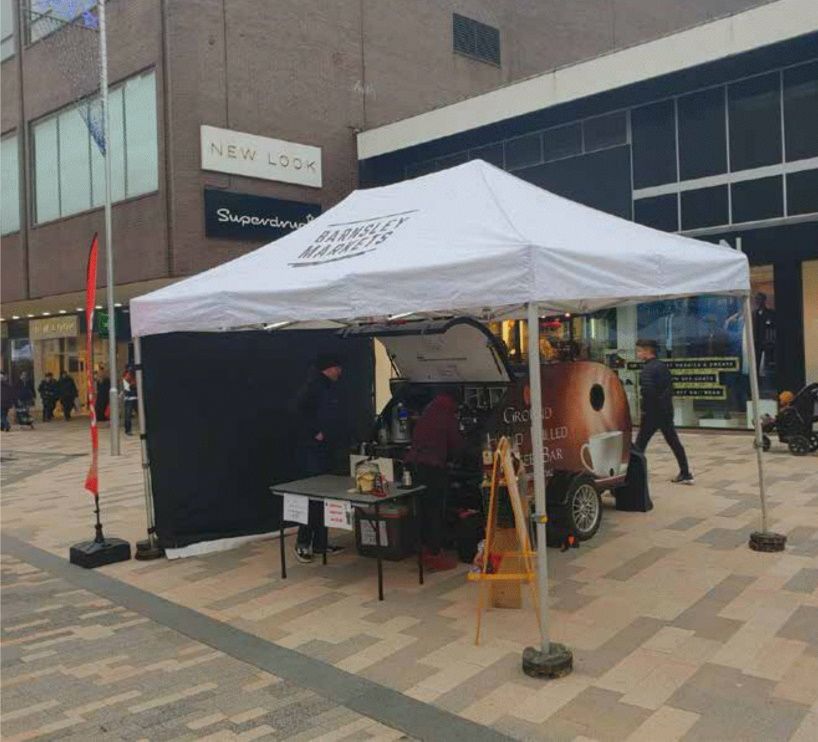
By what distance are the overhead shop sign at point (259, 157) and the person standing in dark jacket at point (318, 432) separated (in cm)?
1272

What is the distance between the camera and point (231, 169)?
18.5 m

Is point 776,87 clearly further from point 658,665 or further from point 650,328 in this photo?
point 658,665

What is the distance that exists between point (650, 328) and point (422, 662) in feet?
40.6

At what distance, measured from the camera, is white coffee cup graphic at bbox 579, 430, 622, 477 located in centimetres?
732

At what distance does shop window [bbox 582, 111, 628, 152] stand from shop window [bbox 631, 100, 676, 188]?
0.78 feet

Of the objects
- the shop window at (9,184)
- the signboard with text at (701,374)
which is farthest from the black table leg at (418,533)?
the shop window at (9,184)

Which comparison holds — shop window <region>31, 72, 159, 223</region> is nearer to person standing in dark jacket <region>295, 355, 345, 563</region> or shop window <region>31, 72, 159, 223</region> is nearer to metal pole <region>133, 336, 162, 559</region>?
metal pole <region>133, 336, 162, 559</region>

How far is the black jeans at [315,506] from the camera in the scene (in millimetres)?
6660

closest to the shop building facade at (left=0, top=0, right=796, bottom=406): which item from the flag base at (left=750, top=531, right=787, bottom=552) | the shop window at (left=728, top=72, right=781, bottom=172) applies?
the shop window at (left=728, top=72, right=781, bottom=172)

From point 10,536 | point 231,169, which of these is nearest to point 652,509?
point 10,536

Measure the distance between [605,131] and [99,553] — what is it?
13.1 m

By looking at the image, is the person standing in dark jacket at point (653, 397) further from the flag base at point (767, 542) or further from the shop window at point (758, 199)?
the shop window at point (758, 199)

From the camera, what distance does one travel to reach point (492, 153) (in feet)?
59.9

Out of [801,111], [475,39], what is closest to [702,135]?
[801,111]
